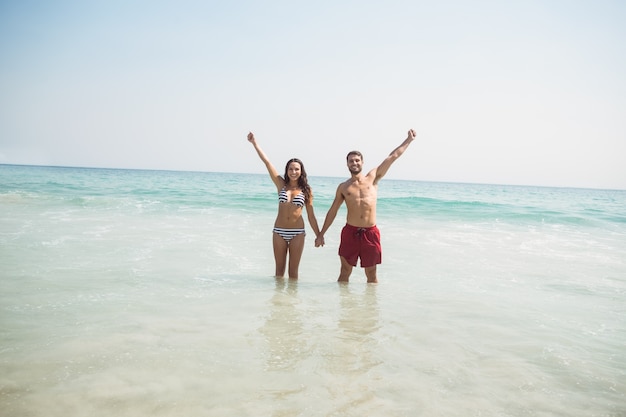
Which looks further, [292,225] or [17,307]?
[292,225]

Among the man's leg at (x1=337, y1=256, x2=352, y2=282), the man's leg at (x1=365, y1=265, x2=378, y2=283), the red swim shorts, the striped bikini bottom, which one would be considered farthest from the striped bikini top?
the man's leg at (x1=365, y1=265, x2=378, y2=283)

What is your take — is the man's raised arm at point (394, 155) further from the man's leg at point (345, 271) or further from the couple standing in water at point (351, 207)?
the man's leg at point (345, 271)

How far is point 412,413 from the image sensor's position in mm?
2582

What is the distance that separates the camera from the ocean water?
2.70 meters

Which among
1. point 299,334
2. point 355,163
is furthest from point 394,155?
point 299,334

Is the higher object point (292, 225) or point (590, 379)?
point (292, 225)

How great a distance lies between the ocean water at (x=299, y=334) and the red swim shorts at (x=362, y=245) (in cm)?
46

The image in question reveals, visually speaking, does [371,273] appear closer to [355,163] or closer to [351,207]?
[351,207]

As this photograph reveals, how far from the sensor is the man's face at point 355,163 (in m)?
5.65

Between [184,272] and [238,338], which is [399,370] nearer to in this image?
[238,338]

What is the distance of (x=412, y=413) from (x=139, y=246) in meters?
7.28

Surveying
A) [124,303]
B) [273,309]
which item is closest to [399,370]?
[273,309]

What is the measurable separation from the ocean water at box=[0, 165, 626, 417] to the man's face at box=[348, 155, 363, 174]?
1.75 m

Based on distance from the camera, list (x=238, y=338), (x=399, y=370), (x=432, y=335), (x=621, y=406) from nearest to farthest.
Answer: (x=621, y=406) → (x=399, y=370) → (x=238, y=338) → (x=432, y=335)
